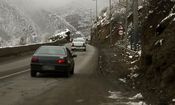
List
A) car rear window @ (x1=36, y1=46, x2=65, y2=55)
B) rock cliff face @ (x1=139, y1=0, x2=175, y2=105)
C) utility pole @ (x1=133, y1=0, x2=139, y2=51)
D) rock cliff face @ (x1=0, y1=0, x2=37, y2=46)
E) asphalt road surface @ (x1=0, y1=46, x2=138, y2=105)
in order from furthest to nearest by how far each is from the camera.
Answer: rock cliff face @ (x1=0, y1=0, x2=37, y2=46), utility pole @ (x1=133, y1=0, x2=139, y2=51), car rear window @ (x1=36, y1=46, x2=65, y2=55), rock cliff face @ (x1=139, y1=0, x2=175, y2=105), asphalt road surface @ (x1=0, y1=46, x2=138, y2=105)

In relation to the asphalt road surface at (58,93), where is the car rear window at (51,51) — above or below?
above

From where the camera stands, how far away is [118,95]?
44.5 ft

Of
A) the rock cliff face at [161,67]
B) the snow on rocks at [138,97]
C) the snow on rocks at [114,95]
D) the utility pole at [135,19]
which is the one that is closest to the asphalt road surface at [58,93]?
the snow on rocks at [114,95]

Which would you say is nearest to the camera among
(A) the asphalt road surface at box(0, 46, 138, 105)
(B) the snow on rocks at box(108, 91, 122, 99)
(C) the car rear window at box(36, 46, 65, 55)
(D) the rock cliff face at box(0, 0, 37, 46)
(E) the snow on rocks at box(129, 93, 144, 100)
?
(A) the asphalt road surface at box(0, 46, 138, 105)

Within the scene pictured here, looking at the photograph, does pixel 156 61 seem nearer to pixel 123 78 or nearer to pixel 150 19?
pixel 123 78

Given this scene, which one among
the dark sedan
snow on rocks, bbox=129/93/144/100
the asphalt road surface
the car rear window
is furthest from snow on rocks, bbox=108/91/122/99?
the car rear window

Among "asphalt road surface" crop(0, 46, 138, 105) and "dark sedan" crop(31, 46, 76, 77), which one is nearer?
"asphalt road surface" crop(0, 46, 138, 105)

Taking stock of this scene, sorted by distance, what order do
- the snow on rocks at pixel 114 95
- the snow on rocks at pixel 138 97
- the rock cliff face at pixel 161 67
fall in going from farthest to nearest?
the rock cliff face at pixel 161 67
the snow on rocks at pixel 114 95
the snow on rocks at pixel 138 97

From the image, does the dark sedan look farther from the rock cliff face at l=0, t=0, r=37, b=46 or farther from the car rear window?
the rock cliff face at l=0, t=0, r=37, b=46

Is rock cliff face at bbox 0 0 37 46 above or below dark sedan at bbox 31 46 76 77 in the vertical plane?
above

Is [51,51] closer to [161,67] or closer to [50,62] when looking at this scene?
[50,62]

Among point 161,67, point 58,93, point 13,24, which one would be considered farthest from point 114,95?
point 13,24

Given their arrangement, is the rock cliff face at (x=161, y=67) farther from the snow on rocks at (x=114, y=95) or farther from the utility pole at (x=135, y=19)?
the utility pole at (x=135, y=19)

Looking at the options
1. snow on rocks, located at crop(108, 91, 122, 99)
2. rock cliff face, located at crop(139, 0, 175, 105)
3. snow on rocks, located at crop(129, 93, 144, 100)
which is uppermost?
rock cliff face, located at crop(139, 0, 175, 105)
